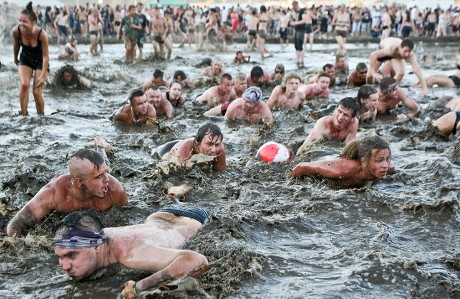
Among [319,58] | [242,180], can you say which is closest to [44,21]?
[319,58]

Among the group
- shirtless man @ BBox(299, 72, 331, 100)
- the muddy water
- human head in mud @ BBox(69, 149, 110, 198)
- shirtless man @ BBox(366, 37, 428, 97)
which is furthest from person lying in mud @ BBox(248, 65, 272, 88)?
human head in mud @ BBox(69, 149, 110, 198)

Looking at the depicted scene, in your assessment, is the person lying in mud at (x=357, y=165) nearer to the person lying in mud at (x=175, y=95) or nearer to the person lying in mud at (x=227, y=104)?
the person lying in mud at (x=227, y=104)

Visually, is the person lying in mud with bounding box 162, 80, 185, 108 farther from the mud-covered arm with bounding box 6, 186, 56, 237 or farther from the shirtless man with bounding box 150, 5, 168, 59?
the shirtless man with bounding box 150, 5, 168, 59

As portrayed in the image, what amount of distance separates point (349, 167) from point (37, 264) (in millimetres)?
3343

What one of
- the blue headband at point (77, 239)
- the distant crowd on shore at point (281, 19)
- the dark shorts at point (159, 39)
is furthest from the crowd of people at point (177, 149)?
the distant crowd on shore at point (281, 19)

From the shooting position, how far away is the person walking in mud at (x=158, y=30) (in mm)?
18562

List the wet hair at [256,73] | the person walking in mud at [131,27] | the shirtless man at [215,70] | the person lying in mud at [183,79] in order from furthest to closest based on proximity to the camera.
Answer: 1. the person walking in mud at [131,27]
2. the shirtless man at [215,70]
3. the person lying in mud at [183,79]
4. the wet hair at [256,73]

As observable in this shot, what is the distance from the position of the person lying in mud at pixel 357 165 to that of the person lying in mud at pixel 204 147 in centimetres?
99

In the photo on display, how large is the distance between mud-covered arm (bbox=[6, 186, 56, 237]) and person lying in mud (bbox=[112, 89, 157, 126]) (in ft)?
14.3

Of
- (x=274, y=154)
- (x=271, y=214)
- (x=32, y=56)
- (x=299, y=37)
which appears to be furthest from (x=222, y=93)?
(x=299, y=37)

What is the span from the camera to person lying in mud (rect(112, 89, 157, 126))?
9125mm

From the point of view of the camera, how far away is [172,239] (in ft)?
14.3

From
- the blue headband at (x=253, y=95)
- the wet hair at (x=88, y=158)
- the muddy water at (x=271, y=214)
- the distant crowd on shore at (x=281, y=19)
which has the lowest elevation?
the muddy water at (x=271, y=214)

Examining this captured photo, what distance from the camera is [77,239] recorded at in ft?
12.5
